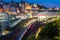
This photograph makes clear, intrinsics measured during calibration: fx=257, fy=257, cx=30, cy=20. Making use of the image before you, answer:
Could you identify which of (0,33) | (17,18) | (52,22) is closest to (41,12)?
(17,18)

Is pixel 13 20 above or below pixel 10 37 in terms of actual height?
above

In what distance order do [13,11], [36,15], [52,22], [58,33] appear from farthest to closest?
[13,11] < [36,15] < [52,22] < [58,33]

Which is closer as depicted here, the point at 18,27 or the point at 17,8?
the point at 18,27

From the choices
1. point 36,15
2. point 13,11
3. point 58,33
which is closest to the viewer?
point 58,33

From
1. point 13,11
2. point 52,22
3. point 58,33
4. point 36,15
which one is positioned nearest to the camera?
point 58,33

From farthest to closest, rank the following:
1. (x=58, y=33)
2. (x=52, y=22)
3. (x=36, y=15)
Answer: (x=36, y=15) < (x=52, y=22) < (x=58, y=33)

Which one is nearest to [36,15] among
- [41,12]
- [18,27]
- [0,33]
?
[41,12]

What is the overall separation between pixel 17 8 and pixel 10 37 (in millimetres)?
673

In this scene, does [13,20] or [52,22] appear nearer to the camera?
[52,22]

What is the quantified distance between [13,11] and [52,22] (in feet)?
6.87

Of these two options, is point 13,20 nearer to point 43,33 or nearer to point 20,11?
point 20,11

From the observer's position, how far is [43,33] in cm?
300

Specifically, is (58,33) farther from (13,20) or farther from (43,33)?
(13,20)

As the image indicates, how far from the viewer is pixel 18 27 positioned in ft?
15.7
